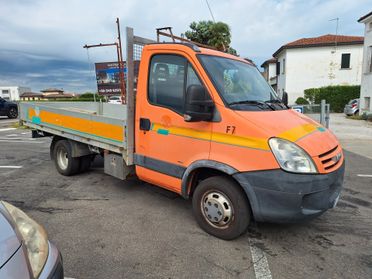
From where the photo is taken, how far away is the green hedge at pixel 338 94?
26922mm

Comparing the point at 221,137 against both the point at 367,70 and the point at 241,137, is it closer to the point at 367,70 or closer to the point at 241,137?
the point at 241,137

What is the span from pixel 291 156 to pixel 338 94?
28.4m

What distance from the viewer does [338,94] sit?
27.2 m

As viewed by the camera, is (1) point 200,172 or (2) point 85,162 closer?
(1) point 200,172

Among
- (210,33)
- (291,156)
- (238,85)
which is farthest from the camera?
(210,33)

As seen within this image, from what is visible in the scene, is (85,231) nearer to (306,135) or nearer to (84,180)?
(84,180)

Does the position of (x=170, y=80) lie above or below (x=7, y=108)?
above

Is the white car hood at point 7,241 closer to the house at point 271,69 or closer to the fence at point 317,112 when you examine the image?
the fence at point 317,112

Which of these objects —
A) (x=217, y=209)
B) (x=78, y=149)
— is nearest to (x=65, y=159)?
(x=78, y=149)

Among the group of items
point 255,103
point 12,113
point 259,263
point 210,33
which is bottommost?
point 259,263

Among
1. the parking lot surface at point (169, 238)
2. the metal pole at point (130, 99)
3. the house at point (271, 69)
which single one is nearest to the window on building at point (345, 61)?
the house at point (271, 69)

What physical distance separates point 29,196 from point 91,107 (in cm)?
279

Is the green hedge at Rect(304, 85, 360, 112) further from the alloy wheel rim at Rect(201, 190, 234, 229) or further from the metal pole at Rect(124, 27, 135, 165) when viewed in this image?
the alloy wheel rim at Rect(201, 190, 234, 229)

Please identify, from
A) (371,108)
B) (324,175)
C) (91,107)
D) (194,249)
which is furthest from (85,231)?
(371,108)
